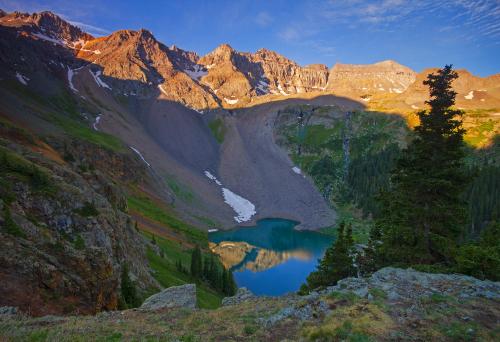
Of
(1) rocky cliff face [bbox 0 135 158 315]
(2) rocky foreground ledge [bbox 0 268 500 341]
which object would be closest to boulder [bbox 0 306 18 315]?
(2) rocky foreground ledge [bbox 0 268 500 341]

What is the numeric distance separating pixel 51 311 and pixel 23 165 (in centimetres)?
1192

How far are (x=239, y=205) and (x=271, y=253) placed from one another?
3923cm

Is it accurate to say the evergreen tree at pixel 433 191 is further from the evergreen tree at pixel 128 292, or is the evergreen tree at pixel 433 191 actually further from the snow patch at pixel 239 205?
the snow patch at pixel 239 205

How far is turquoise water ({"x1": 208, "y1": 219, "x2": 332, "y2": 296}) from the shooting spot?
69812 millimetres

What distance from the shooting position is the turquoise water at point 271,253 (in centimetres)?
6981

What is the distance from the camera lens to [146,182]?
352 feet

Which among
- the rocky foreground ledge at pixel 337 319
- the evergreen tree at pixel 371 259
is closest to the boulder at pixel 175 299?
the rocky foreground ledge at pixel 337 319

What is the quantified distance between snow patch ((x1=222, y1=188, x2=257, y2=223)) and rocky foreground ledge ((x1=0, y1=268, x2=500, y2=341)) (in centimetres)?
10046

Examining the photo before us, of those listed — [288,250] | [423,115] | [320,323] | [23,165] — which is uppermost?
[423,115]

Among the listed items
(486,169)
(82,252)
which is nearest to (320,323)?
(82,252)

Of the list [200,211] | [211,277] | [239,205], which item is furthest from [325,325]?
[239,205]

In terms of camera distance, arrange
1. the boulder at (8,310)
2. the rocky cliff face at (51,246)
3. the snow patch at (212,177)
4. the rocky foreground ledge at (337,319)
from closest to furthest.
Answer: the rocky foreground ledge at (337,319) → the boulder at (8,310) → the rocky cliff face at (51,246) → the snow patch at (212,177)

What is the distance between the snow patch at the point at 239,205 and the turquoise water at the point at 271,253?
546 centimetres

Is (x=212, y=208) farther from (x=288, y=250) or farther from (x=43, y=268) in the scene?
(x=43, y=268)
